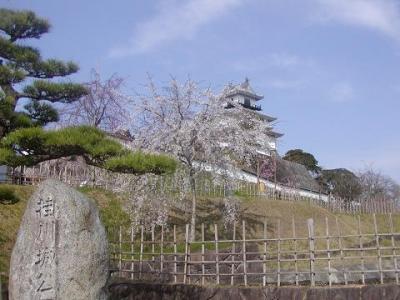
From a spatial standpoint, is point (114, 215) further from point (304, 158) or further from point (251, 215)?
point (304, 158)

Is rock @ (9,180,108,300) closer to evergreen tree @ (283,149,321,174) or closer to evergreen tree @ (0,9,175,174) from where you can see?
evergreen tree @ (0,9,175,174)

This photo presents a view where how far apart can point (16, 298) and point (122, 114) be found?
19.6m

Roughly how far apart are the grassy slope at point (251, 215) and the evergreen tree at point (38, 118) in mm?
6450

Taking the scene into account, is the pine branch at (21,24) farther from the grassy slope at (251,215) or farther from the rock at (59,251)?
the grassy slope at (251,215)

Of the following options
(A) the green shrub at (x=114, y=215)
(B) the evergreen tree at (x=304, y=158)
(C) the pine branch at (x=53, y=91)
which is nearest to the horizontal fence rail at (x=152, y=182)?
(A) the green shrub at (x=114, y=215)

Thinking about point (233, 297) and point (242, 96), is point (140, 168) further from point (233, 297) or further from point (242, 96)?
point (242, 96)

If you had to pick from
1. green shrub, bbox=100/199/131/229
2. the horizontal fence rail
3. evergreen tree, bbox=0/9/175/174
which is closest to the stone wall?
evergreen tree, bbox=0/9/175/174

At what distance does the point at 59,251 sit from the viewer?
229 inches

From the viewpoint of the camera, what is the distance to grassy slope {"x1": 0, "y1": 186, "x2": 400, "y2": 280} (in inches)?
590

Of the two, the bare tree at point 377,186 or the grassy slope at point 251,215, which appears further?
the bare tree at point 377,186

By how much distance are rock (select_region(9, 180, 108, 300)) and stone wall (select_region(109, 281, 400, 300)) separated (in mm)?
5137

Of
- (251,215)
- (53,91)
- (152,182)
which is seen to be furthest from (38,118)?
(251,215)

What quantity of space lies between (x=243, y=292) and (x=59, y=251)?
5.89 m

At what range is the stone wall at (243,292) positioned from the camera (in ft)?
32.1
